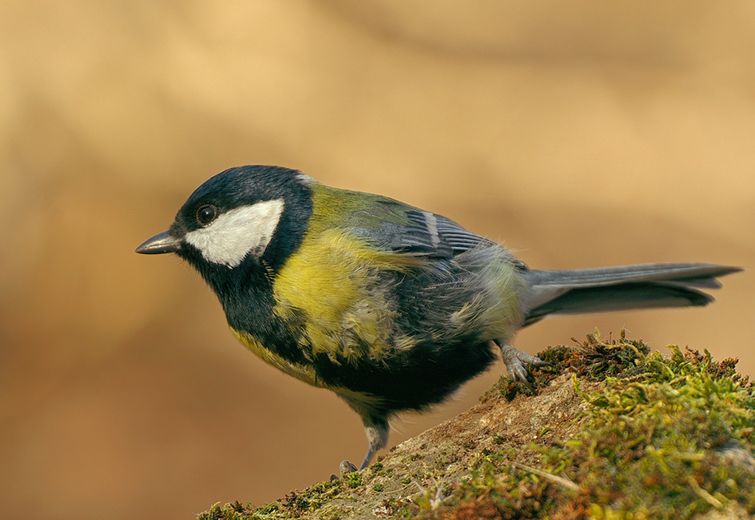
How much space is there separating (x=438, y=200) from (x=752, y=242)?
2226mm

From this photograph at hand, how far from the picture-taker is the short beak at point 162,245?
3.29 metres

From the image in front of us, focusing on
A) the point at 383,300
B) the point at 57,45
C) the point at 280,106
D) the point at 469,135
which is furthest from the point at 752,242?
the point at 57,45

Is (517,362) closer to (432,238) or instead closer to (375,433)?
(432,238)

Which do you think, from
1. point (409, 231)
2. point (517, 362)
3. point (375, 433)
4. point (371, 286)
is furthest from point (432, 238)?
point (375, 433)

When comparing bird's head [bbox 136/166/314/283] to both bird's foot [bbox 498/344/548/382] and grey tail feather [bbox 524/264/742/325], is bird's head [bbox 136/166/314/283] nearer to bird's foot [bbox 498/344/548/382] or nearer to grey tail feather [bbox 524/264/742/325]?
bird's foot [bbox 498/344/548/382]

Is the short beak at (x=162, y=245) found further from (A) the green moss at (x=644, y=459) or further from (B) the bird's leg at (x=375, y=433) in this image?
(A) the green moss at (x=644, y=459)

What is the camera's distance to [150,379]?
562cm

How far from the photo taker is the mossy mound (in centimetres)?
150

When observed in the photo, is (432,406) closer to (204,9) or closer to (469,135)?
(469,135)

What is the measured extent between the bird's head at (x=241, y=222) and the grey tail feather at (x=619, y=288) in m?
0.99

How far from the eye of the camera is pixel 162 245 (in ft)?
10.9

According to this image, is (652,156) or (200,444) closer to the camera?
(200,444)

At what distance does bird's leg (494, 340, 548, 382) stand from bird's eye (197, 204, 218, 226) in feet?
3.99

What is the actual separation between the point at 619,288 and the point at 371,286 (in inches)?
40.8
